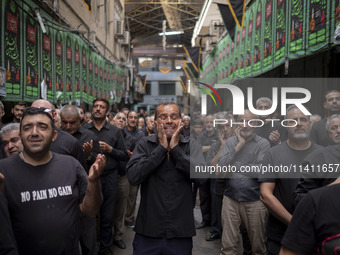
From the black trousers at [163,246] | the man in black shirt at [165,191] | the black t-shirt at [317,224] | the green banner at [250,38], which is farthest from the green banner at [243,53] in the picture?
the black t-shirt at [317,224]

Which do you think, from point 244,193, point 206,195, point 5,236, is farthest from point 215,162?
point 5,236

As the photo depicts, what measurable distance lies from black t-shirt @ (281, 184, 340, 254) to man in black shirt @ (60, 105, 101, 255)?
9.93ft

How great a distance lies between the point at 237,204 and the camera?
167 inches

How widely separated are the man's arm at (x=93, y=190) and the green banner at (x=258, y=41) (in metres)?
5.86

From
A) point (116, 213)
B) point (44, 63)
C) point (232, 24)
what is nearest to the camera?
point (116, 213)

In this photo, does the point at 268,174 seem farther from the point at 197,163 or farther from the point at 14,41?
the point at 14,41

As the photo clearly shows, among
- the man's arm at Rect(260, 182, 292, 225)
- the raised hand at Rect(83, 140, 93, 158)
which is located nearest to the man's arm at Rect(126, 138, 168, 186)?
the man's arm at Rect(260, 182, 292, 225)

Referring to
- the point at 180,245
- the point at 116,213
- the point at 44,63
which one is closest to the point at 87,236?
the point at 116,213

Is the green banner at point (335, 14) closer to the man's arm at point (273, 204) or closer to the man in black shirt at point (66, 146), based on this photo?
the man's arm at point (273, 204)

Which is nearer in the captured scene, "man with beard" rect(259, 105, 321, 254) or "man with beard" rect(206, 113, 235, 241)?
"man with beard" rect(259, 105, 321, 254)

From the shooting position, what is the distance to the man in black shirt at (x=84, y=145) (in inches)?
168

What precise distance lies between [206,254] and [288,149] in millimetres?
2736

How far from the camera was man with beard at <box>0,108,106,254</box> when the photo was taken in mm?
2354

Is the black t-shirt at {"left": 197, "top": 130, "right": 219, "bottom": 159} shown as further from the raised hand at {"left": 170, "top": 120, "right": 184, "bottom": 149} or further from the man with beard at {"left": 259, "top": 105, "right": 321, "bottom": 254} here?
Result: the raised hand at {"left": 170, "top": 120, "right": 184, "bottom": 149}
